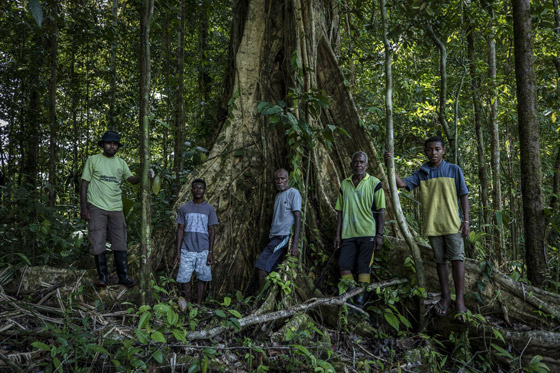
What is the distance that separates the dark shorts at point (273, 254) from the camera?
4.25 m

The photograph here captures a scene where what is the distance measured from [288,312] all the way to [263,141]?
7.94 ft

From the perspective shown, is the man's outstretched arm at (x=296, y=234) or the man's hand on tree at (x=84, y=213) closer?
the man's hand on tree at (x=84, y=213)

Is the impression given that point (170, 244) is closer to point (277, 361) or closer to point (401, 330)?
point (277, 361)

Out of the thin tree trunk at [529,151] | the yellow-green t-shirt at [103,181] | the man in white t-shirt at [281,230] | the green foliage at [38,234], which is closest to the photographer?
the thin tree trunk at [529,151]

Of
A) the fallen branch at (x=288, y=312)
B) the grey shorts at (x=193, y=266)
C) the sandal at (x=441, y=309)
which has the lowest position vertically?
the sandal at (x=441, y=309)

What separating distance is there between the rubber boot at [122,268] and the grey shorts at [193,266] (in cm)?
51

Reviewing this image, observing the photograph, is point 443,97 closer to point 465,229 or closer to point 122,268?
point 465,229

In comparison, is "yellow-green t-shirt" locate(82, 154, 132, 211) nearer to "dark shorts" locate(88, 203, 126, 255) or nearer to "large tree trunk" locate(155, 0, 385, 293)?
"dark shorts" locate(88, 203, 126, 255)

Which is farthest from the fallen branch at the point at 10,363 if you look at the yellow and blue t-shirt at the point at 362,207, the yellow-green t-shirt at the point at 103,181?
the yellow and blue t-shirt at the point at 362,207

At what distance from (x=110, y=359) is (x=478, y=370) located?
294 cm

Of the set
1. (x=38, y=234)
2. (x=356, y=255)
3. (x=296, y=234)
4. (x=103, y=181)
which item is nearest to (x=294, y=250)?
(x=296, y=234)

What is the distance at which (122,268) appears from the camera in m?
4.07

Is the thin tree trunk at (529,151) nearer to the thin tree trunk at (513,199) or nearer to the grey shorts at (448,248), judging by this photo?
the grey shorts at (448,248)

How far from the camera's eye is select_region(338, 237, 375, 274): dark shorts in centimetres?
395
